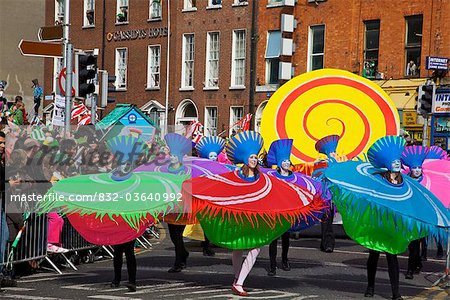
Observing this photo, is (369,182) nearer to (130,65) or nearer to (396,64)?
(396,64)

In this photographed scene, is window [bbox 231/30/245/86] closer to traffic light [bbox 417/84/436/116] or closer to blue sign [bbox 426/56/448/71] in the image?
blue sign [bbox 426/56/448/71]

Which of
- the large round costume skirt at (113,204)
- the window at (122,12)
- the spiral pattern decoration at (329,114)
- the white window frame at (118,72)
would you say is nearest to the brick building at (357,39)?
the white window frame at (118,72)

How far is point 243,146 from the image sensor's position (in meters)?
12.0

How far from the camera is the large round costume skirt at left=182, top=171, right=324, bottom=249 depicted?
11562 mm

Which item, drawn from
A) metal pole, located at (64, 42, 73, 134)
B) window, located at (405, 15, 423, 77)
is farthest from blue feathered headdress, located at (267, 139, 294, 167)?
window, located at (405, 15, 423, 77)

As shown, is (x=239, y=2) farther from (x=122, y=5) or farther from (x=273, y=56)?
(x=122, y=5)

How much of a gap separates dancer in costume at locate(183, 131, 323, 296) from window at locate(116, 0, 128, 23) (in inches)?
1395

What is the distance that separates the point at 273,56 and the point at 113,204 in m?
27.9

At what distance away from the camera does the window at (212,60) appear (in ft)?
138

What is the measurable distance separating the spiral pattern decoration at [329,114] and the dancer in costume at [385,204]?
8.77 ft

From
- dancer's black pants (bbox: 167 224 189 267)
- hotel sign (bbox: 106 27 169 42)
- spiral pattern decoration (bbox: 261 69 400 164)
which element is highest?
hotel sign (bbox: 106 27 169 42)

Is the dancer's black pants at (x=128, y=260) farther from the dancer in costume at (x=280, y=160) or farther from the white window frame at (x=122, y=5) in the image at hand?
the white window frame at (x=122, y=5)

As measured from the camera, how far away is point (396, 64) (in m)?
34.2

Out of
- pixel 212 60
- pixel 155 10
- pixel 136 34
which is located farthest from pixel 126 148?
pixel 136 34
